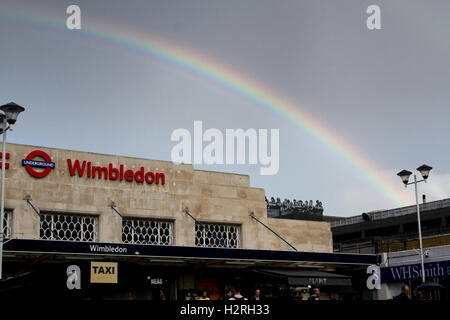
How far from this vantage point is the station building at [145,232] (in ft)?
90.3

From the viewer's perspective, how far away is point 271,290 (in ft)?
115

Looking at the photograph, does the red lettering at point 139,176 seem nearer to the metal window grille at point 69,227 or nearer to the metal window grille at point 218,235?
the metal window grille at point 69,227

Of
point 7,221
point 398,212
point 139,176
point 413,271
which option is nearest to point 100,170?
point 139,176

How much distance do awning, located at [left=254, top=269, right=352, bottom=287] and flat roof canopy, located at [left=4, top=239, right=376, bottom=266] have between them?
0.68 meters

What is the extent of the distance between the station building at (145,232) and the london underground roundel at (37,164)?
0.16ft

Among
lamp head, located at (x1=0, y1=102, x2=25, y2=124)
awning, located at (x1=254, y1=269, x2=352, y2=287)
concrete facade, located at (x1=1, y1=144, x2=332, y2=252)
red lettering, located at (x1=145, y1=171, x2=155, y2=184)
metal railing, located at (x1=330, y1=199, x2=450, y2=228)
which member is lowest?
awning, located at (x1=254, y1=269, x2=352, y2=287)

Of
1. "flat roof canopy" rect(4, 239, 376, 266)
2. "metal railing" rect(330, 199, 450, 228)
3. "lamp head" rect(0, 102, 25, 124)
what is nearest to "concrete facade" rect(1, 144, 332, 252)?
"flat roof canopy" rect(4, 239, 376, 266)

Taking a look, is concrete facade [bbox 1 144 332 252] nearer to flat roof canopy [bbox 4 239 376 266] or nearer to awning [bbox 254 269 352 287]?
flat roof canopy [bbox 4 239 376 266]

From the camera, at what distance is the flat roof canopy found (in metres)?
25.5

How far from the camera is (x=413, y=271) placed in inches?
1372

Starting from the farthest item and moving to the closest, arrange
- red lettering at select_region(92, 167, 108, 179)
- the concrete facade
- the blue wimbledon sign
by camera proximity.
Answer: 1. the blue wimbledon sign
2. red lettering at select_region(92, 167, 108, 179)
3. the concrete facade

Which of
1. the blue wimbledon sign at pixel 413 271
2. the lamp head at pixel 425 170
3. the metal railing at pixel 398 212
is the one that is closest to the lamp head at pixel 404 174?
the lamp head at pixel 425 170
